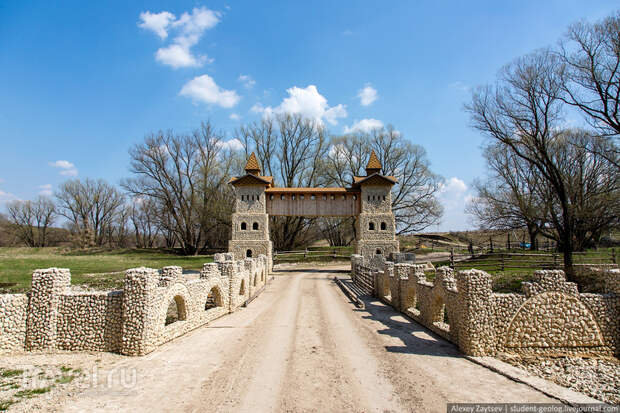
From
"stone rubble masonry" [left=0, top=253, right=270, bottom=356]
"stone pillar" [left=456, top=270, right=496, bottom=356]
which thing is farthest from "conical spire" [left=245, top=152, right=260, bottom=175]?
"stone pillar" [left=456, top=270, right=496, bottom=356]

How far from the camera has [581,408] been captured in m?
5.48

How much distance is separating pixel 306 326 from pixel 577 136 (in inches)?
1055

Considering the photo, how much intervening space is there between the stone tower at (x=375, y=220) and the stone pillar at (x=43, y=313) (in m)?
23.7

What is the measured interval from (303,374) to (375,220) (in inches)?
920

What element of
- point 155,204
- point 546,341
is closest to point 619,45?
point 546,341

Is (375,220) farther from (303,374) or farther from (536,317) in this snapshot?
(303,374)

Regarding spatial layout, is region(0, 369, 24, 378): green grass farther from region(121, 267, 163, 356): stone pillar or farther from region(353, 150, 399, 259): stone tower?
region(353, 150, 399, 259): stone tower

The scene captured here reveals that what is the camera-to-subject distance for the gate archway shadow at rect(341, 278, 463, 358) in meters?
8.30

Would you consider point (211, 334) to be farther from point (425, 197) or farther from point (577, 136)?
point (425, 197)

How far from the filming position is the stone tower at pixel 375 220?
29.0 m

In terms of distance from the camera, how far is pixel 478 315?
7797 mm

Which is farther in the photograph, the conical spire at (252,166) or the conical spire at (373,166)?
the conical spire at (373,166)

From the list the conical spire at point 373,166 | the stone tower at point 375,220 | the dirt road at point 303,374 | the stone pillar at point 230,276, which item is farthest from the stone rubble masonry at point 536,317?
the conical spire at point 373,166

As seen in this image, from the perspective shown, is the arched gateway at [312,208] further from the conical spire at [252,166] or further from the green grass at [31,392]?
the green grass at [31,392]
